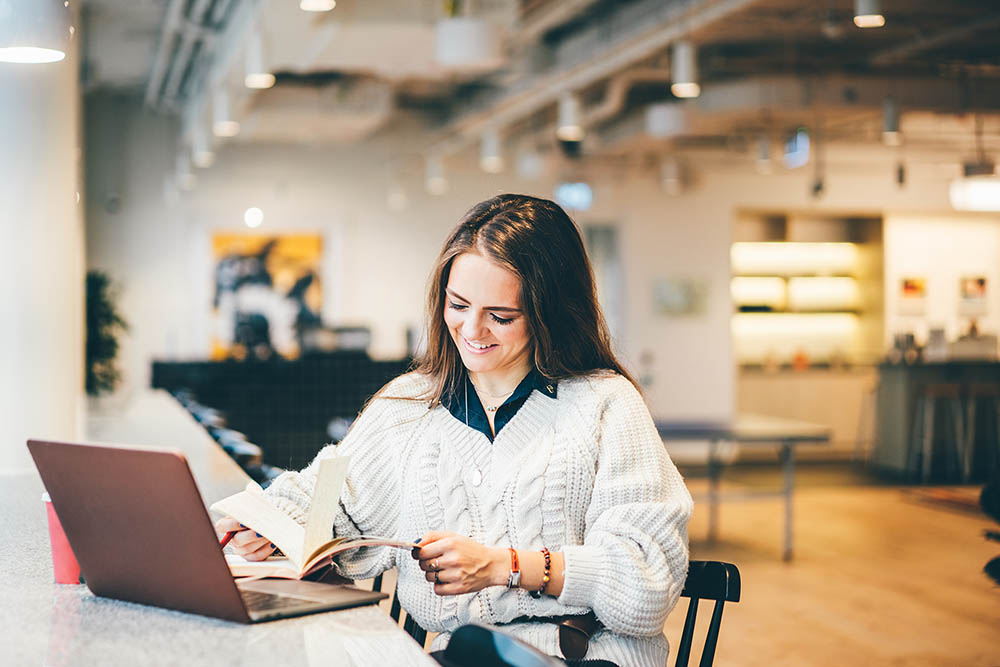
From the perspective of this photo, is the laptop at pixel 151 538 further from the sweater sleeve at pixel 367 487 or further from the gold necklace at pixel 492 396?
the gold necklace at pixel 492 396

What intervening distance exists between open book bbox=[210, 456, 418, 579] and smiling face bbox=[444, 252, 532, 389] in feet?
1.22

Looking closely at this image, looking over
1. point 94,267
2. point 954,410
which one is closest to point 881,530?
point 954,410

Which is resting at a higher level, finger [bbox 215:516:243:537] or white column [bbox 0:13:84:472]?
white column [bbox 0:13:84:472]

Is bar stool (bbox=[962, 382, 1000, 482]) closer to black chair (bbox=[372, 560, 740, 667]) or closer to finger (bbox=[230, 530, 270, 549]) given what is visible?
black chair (bbox=[372, 560, 740, 667])

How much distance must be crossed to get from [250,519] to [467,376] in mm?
505

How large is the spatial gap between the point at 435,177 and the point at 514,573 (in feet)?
29.3

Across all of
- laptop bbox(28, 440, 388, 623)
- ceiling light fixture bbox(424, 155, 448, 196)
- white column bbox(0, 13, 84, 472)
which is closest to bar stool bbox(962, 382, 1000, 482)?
ceiling light fixture bbox(424, 155, 448, 196)

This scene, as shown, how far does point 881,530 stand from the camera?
7660mm

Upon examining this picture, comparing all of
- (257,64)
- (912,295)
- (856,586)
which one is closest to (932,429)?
(912,295)

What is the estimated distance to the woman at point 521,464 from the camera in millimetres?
1788

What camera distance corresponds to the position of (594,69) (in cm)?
769

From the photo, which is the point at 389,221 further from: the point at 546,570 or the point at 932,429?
the point at 546,570

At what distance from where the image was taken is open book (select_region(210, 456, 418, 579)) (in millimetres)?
1722

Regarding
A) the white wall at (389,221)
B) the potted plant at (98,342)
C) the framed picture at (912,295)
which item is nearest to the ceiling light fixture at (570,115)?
the white wall at (389,221)
